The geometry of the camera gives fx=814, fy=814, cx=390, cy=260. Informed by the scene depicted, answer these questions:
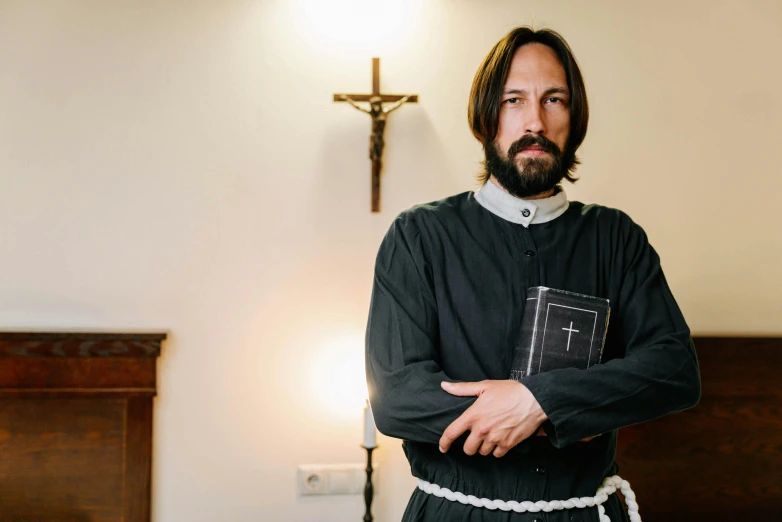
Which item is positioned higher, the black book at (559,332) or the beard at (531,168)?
the beard at (531,168)

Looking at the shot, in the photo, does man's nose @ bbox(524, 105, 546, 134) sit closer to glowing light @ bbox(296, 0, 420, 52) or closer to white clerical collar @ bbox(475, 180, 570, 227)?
white clerical collar @ bbox(475, 180, 570, 227)

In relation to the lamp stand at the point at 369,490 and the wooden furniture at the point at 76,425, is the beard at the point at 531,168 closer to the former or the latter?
the lamp stand at the point at 369,490

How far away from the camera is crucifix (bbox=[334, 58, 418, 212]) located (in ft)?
7.96

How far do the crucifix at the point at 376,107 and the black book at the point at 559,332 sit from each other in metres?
1.24

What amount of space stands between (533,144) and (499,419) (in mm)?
484

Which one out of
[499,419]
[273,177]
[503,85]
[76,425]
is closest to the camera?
[499,419]

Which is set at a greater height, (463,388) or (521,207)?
(521,207)

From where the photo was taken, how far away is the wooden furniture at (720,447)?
98.8 inches

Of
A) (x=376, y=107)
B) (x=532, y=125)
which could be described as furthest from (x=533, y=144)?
(x=376, y=107)

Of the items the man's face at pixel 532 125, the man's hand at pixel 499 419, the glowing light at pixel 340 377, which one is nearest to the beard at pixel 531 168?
the man's face at pixel 532 125

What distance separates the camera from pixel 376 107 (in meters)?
2.42

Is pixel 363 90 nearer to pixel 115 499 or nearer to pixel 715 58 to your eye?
pixel 715 58

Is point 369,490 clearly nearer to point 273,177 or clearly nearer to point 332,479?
point 332,479

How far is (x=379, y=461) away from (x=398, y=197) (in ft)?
2.68
